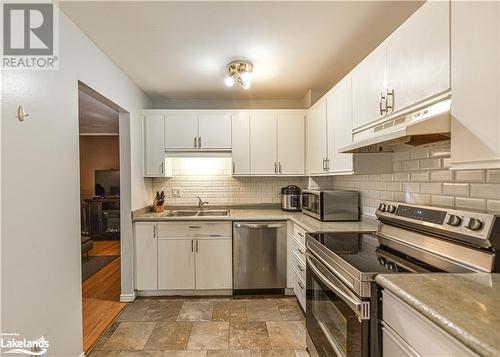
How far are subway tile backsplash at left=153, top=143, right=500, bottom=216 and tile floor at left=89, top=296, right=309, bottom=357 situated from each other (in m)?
1.26

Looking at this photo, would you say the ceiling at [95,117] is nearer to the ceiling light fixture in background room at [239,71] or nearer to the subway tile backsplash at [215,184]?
the subway tile backsplash at [215,184]

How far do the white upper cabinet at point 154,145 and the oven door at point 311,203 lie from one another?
5.78ft

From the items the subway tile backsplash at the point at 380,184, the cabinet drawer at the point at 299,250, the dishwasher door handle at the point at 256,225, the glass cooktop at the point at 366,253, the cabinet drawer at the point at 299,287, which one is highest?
the subway tile backsplash at the point at 380,184

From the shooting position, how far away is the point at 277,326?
2367 millimetres

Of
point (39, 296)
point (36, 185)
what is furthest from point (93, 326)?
point (36, 185)

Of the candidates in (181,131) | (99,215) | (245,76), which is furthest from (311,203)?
A: (99,215)

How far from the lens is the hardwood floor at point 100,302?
2.30 m

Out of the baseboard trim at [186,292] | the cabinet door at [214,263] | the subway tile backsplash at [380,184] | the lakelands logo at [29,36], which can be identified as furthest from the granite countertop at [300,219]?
the lakelands logo at [29,36]

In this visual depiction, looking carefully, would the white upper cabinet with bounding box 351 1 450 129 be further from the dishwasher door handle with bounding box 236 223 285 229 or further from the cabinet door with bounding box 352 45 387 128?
→ the dishwasher door handle with bounding box 236 223 285 229

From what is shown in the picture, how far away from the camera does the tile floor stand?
6.72 ft

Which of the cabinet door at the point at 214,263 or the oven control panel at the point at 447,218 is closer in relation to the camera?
the oven control panel at the point at 447,218

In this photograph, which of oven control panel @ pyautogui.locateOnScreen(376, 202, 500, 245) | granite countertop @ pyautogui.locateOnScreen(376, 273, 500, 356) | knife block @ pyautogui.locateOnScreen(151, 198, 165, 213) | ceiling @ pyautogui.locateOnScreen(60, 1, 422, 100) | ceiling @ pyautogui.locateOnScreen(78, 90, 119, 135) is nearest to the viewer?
granite countertop @ pyautogui.locateOnScreen(376, 273, 500, 356)

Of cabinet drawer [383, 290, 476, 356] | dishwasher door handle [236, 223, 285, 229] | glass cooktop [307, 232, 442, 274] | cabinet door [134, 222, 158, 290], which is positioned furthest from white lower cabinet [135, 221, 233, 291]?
cabinet drawer [383, 290, 476, 356]

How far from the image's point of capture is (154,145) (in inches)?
128
